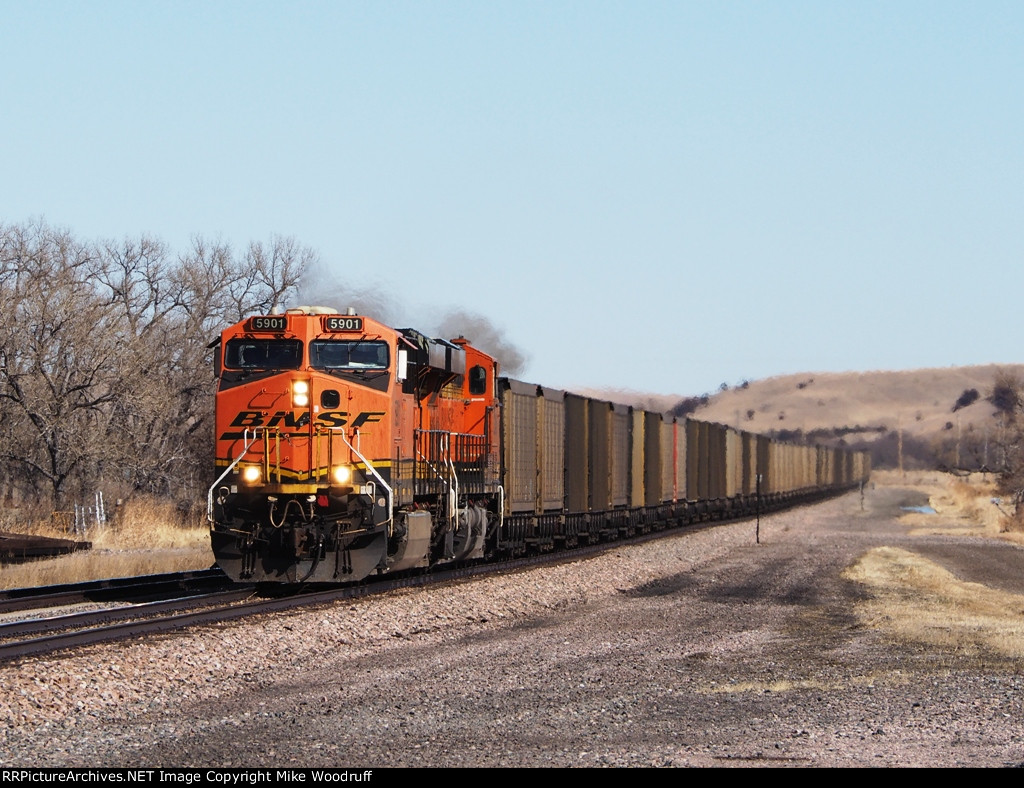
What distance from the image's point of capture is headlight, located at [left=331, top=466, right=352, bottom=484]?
16.8m

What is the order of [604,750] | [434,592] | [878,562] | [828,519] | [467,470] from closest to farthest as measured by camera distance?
[604,750] → [434,592] → [467,470] → [878,562] → [828,519]

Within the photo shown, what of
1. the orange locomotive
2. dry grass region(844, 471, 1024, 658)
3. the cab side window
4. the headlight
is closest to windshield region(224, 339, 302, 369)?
the orange locomotive

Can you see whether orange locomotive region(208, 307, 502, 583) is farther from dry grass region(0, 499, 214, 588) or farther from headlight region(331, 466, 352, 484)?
dry grass region(0, 499, 214, 588)

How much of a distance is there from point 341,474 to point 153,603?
2.99m

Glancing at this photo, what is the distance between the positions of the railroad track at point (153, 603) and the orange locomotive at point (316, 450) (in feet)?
2.14

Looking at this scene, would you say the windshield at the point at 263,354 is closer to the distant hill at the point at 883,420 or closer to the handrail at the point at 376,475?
the handrail at the point at 376,475

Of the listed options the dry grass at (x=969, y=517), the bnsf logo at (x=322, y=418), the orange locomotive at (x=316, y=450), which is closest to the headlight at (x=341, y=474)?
the orange locomotive at (x=316, y=450)

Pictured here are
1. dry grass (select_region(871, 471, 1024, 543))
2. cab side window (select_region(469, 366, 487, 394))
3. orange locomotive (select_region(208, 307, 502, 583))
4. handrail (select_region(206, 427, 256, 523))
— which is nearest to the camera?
orange locomotive (select_region(208, 307, 502, 583))

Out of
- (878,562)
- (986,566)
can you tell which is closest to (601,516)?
(878,562)

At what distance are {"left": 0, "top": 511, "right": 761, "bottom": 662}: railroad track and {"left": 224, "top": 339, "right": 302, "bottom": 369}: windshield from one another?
318 cm

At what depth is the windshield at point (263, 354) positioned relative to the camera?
17375 millimetres

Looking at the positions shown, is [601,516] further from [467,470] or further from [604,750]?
[604,750]

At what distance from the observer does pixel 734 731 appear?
877 cm

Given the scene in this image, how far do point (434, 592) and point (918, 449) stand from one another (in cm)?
16407
